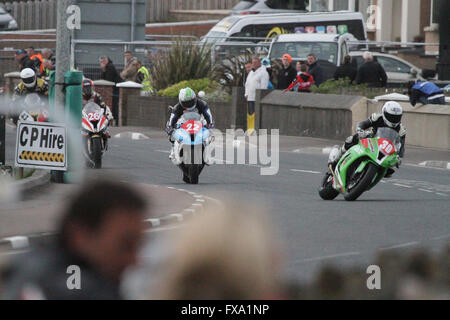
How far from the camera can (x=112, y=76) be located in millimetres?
32281

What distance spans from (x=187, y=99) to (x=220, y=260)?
13.4 meters

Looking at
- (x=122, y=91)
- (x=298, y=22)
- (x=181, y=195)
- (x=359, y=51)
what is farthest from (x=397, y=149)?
(x=298, y=22)

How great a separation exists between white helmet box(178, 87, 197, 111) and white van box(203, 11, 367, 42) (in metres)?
20.4

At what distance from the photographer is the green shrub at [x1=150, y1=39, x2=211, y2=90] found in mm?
32219

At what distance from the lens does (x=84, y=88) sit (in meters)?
20.1

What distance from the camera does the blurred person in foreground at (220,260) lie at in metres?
3.68

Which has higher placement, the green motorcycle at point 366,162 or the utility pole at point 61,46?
the utility pole at point 61,46

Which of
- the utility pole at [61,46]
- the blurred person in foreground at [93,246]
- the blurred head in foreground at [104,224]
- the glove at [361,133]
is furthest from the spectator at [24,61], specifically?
the blurred head in foreground at [104,224]

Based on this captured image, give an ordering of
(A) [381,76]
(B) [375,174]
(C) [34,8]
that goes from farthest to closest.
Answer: (C) [34,8]
(A) [381,76]
(B) [375,174]

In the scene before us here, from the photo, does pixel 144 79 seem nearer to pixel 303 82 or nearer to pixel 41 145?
pixel 303 82

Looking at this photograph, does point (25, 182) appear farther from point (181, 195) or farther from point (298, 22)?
point (298, 22)

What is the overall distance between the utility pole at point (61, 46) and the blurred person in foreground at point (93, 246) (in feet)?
37.9

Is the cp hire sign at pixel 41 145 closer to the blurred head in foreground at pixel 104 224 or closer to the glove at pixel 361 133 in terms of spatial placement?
the glove at pixel 361 133

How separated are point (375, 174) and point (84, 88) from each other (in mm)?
7299
